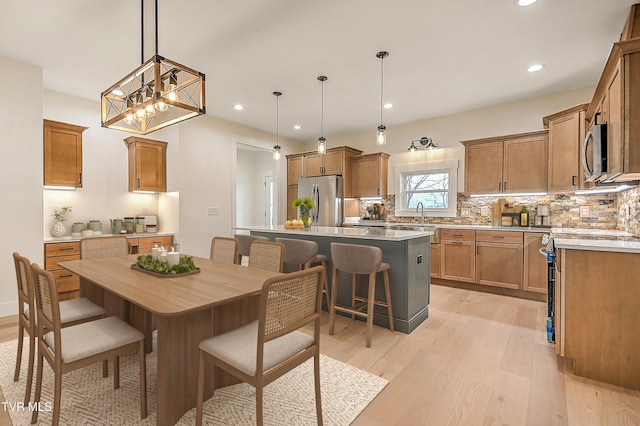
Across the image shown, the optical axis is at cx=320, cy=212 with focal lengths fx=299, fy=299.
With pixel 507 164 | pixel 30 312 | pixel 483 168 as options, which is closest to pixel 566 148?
pixel 507 164

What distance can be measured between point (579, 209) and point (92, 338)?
529 centimetres

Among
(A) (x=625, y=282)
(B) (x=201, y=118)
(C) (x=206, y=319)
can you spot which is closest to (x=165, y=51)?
(B) (x=201, y=118)

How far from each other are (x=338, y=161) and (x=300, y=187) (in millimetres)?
983

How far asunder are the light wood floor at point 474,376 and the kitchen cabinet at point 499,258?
0.74 m

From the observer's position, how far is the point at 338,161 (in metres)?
5.88

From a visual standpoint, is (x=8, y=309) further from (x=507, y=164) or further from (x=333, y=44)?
(x=507, y=164)

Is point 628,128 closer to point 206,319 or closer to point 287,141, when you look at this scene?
point 206,319

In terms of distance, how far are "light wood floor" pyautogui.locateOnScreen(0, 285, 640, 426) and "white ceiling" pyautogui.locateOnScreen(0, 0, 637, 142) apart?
2757 mm

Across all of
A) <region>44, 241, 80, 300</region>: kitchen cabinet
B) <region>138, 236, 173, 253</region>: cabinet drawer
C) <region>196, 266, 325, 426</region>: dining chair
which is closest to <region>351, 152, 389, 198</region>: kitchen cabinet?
<region>138, 236, 173, 253</region>: cabinet drawer

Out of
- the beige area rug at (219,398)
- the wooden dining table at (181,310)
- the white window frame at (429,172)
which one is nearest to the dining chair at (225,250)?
the wooden dining table at (181,310)

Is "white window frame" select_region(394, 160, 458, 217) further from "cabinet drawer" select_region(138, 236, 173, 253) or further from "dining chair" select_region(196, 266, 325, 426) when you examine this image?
"dining chair" select_region(196, 266, 325, 426)

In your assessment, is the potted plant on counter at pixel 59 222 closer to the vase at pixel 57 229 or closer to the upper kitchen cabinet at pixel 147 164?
the vase at pixel 57 229

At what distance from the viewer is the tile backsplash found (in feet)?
10.2

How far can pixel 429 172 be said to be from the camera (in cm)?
530
